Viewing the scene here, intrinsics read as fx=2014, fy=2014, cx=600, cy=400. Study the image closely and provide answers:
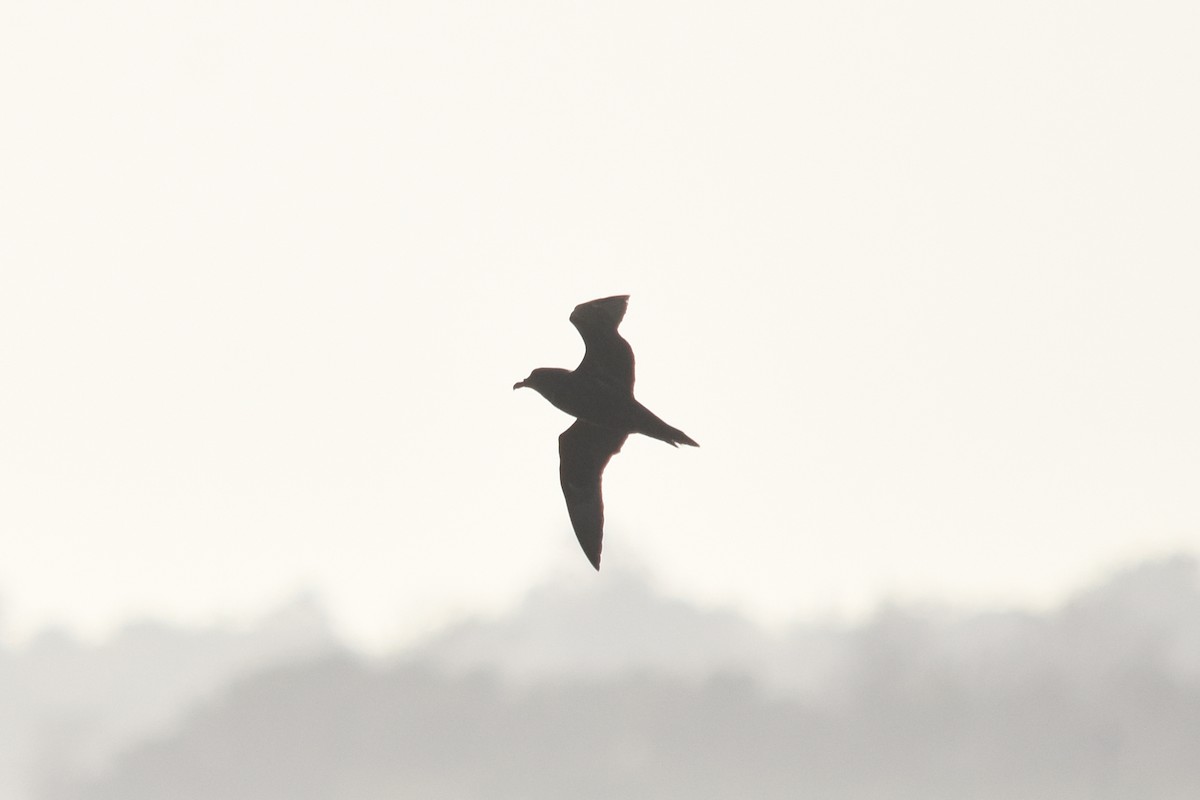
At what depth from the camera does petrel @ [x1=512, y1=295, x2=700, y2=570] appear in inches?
881

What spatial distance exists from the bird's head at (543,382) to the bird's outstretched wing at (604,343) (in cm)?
36

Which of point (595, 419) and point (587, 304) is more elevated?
point (587, 304)

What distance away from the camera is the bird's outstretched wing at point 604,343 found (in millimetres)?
22922

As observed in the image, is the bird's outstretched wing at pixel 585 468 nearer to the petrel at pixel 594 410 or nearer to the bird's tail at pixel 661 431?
the petrel at pixel 594 410

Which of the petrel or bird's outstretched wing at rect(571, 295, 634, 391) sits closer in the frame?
the petrel

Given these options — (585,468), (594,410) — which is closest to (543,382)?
(594,410)

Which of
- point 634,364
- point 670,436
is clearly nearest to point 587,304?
point 634,364

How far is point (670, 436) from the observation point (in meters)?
21.8

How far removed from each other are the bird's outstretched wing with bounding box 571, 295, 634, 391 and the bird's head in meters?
0.36

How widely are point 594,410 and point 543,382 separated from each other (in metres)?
0.66

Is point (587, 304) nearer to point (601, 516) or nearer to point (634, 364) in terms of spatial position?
point (634, 364)

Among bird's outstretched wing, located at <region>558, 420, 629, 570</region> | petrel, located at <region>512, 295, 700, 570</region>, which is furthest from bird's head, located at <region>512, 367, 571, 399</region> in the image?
bird's outstretched wing, located at <region>558, 420, 629, 570</region>

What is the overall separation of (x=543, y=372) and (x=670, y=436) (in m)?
1.79

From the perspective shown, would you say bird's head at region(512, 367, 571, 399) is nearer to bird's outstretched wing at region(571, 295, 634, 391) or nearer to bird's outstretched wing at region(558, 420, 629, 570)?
bird's outstretched wing at region(571, 295, 634, 391)
